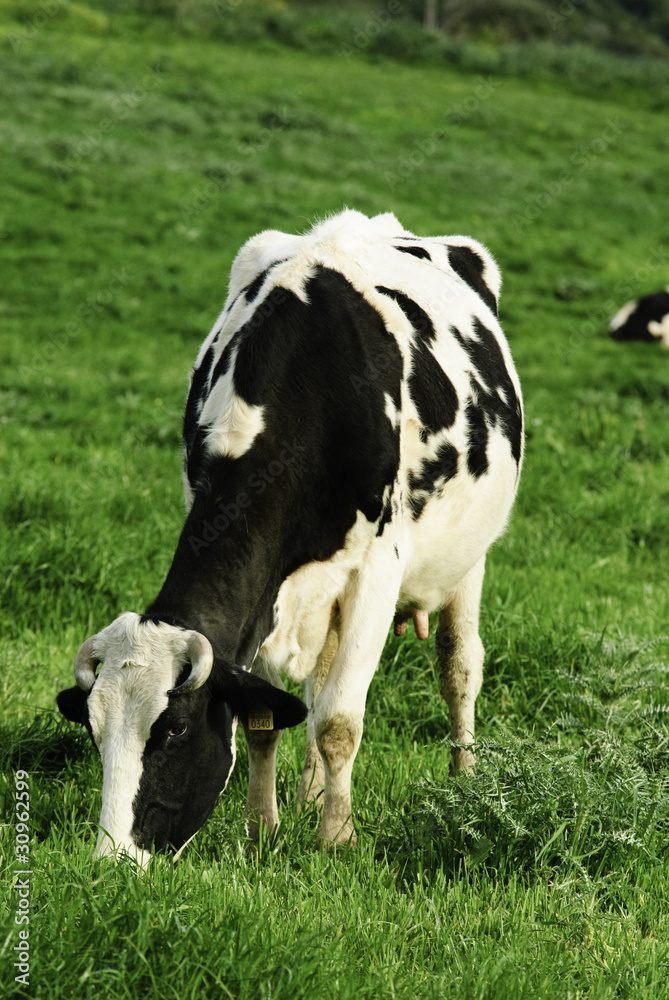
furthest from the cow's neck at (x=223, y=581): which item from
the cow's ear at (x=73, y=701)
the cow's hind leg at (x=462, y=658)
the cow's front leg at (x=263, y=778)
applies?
the cow's hind leg at (x=462, y=658)

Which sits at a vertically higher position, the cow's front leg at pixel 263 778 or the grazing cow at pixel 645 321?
the grazing cow at pixel 645 321

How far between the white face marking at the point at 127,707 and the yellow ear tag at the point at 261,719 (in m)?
0.34

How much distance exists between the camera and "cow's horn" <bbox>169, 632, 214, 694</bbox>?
2.85 metres

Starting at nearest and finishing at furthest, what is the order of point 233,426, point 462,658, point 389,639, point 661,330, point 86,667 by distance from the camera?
point 86,667, point 233,426, point 462,658, point 389,639, point 661,330

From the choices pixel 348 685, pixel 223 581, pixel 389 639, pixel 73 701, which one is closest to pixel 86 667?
pixel 73 701

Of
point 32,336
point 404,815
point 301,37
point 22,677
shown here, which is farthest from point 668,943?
point 301,37

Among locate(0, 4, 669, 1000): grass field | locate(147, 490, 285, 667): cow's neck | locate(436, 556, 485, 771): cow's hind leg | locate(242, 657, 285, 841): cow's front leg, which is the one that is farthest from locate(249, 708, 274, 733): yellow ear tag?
locate(436, 556, 485, 771): cow's hind leg

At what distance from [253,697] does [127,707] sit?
0.39m

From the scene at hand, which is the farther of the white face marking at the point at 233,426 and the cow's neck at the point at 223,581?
the white face marking at the point at 233,426

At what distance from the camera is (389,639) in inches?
205

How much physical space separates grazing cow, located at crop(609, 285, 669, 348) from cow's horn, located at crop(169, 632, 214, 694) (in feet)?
37.3

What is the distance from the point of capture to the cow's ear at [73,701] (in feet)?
9.88

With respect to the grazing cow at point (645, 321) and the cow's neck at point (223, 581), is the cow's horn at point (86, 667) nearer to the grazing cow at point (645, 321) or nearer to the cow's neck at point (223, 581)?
the cow's neck at point (223, 581)

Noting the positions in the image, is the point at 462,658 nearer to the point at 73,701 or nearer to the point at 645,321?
the point at 73,701
